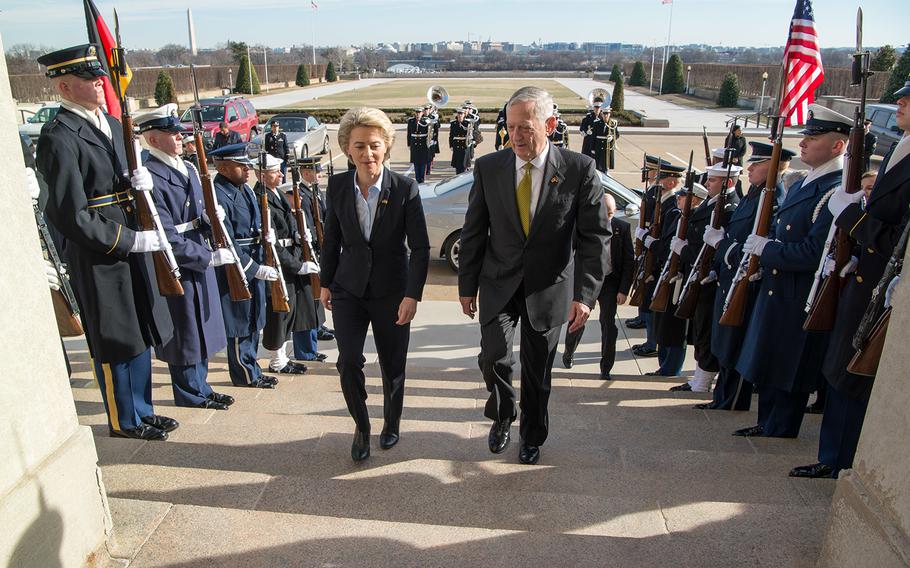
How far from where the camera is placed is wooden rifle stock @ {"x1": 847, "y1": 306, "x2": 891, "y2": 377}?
9.20 ft

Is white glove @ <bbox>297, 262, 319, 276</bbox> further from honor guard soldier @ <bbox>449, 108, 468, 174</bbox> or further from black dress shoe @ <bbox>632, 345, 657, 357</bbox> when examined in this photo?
honor guard soldier @ <bbox>449, 108, 468, 174</bbox>

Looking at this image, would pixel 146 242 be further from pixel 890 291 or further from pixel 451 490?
pixel 890 291

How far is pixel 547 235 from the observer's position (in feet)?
11.2

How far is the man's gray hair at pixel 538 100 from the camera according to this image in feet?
10.6

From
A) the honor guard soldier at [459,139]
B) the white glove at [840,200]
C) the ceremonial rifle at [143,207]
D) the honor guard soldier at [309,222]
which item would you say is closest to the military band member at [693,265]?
the white glove at [840,200]

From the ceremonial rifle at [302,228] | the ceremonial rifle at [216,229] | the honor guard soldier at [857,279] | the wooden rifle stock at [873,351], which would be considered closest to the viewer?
the wooden rifle stock at [873,351]

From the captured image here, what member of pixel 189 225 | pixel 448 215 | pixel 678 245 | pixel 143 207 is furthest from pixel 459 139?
pixel 143 207

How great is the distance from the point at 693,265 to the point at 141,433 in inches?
155

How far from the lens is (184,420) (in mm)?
4035

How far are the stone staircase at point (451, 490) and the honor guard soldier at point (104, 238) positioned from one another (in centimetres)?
36

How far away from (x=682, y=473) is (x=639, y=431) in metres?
0.90

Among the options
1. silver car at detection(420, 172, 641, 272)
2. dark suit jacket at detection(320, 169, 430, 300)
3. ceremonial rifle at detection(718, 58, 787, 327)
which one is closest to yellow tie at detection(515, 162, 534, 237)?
dark suit jacket at detection(320, 169, 430, 300)

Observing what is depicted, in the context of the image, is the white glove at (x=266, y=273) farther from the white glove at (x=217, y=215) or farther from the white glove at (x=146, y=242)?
the white glove at (x=146, y=242)

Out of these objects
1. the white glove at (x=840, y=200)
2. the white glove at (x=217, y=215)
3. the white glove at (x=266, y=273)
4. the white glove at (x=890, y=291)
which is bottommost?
the white glove at (x=266, y=273)
